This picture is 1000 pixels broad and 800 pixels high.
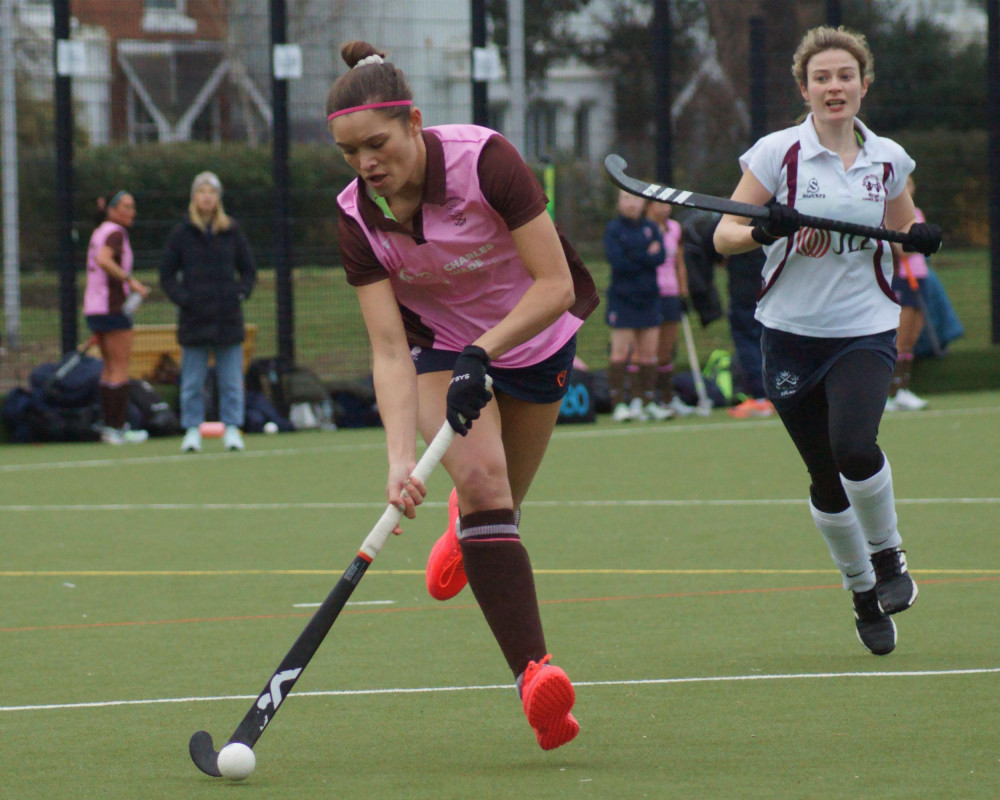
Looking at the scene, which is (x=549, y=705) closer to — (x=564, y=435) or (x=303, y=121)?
(x=564, y=435)

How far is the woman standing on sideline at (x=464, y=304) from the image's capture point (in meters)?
3.79

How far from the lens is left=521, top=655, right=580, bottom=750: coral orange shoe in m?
3.61

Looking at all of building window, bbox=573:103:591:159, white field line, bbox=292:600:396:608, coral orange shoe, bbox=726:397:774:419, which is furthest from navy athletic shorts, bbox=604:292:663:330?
white field line, bbox=292:600:396:608

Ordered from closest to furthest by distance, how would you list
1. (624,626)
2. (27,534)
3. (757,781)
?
(757,781)
(624,626)
(27,534)

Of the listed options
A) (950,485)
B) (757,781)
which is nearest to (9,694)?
→ (757,781)

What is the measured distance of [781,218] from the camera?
15.2 feet

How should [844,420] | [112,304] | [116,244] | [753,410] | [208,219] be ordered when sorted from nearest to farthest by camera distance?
1. [844,420]
2. [208,219]
3. [112,304]
4. [116,244]
5. [753,410]

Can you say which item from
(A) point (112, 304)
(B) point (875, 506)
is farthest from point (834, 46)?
(A) point (112, 304)

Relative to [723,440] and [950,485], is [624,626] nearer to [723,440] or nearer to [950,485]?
[950,485]

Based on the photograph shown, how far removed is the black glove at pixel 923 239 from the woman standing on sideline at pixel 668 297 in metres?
8.00

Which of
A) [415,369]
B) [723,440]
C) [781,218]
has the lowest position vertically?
[723,440]

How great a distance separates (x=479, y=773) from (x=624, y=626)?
186cm

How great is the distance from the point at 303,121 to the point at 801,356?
10.0 metres

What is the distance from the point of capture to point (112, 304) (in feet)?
40.1
